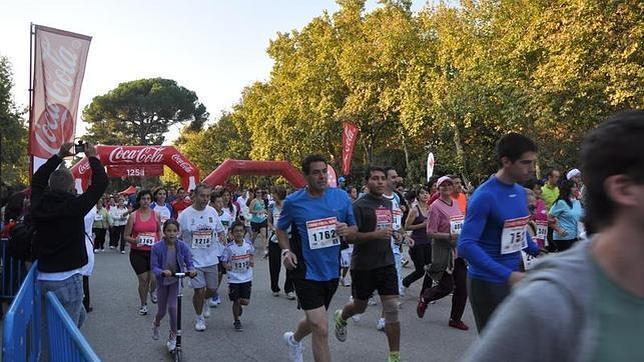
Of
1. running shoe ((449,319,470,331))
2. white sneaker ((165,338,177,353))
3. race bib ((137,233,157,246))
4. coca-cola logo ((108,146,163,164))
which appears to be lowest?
running shoe ((449,319,470,331))

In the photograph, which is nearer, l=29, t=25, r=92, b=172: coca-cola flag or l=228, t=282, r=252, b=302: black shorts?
l=29, t=25, r=92, b=172: coca-cola flag

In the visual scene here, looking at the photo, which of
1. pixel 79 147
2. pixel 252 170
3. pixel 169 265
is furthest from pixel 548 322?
pixel 252 170

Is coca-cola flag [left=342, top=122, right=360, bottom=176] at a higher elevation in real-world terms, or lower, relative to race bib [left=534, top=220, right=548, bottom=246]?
higher

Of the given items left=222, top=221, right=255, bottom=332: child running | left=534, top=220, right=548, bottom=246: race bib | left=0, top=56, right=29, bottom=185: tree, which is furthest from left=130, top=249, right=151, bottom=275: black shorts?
left=0, top=56, right=29, bottom=185: tree

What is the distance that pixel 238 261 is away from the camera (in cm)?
779

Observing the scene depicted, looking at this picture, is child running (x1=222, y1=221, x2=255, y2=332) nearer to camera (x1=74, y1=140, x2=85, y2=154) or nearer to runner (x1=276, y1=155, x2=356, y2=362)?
runner (x1=276, y1=155, x2=356, y2=362)

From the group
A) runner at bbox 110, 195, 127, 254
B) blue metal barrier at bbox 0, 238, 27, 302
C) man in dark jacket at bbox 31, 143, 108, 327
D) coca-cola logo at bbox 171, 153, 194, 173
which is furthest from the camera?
coca-cola logo at bbox 171, 153, 194, 173

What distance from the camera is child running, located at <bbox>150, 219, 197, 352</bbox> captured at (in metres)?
6.52

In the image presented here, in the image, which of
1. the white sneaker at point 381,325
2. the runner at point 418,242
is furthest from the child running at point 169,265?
the runner at point 418,242

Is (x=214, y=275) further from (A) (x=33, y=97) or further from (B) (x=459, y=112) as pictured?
(B) (x=459, y=112)

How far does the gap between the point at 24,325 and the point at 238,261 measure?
393 centimetres

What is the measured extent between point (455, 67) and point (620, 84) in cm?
1049

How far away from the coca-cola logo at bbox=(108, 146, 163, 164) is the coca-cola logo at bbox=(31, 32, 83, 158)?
46.9 feet

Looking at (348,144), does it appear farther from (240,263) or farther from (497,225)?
(497,225)
